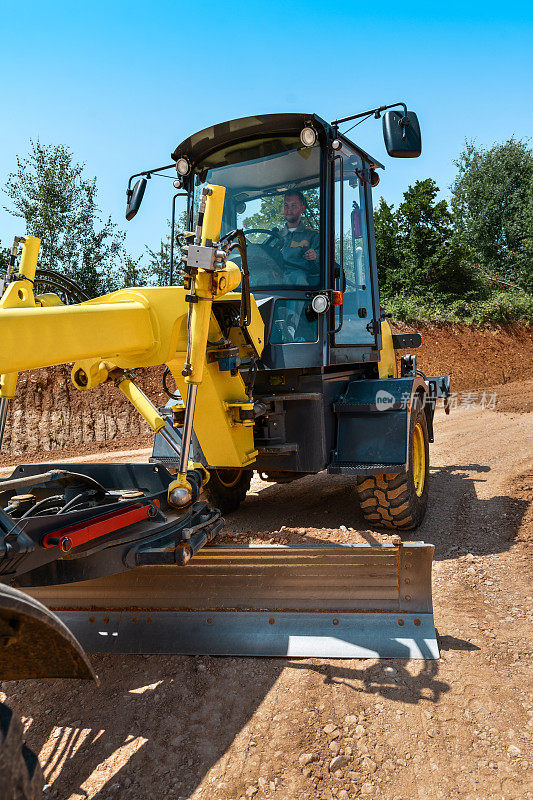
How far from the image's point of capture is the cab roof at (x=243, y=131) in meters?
4.29

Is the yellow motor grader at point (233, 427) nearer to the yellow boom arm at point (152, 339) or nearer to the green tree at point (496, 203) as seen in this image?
the yellow boom arm at point (152, 339)

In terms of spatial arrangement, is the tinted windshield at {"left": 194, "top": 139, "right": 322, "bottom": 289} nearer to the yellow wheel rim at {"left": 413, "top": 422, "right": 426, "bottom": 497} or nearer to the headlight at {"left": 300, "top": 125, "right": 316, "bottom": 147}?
the headlight at {"left": 300, "top": 125, "right": 316, "bottom": 147}

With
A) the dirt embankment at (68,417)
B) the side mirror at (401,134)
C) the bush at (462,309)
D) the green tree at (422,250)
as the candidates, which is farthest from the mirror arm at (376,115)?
the green tree at (422,250)

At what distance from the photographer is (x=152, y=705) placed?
2752 mm

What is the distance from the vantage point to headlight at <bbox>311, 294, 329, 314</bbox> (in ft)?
14.3

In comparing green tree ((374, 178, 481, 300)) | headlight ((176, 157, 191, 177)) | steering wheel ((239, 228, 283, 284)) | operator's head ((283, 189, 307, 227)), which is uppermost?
green tree ((374, 178, 481, 300))

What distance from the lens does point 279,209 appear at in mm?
4605

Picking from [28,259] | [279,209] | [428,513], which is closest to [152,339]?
[28,259]

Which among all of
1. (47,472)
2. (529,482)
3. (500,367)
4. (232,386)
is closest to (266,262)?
(232,386)

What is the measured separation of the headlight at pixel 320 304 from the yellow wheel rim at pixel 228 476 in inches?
69.8

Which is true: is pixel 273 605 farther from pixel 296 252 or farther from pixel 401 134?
pixel 401 134

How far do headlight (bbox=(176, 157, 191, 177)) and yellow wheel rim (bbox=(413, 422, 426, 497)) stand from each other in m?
3.01

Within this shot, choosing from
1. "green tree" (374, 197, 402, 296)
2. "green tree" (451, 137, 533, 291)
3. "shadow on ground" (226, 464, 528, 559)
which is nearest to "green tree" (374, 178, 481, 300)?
"green tree" (374, 197, 402, 296)

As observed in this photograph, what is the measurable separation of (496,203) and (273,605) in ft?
113
